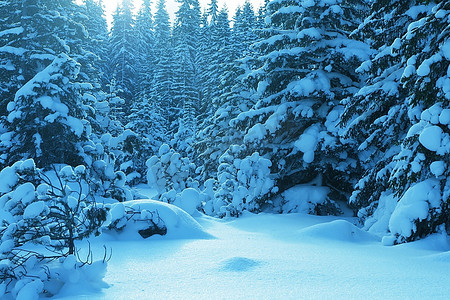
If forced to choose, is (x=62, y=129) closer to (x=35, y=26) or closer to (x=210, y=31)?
(x=35, y=26)

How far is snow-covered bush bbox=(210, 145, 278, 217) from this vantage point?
34.6 ft

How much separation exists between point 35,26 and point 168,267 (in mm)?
12197

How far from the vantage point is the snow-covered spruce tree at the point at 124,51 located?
46.4 m

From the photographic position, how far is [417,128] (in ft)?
19.6

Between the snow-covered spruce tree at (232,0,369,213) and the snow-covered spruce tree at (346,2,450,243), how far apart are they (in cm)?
247

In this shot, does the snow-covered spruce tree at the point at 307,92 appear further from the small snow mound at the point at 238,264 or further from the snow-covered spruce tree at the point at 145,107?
the snow-covered spruce tree at the point at 145,107

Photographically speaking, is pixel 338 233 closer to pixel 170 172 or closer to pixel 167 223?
pixel 167 223

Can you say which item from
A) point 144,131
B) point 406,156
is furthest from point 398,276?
point 144,131

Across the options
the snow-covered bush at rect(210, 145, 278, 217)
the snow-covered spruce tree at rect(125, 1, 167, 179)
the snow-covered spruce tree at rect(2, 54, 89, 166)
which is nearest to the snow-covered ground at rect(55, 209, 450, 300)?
the snow-covered bush at rect(210, 145, 278, 217)

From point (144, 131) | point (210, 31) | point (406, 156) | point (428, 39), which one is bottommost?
point (406, 156)

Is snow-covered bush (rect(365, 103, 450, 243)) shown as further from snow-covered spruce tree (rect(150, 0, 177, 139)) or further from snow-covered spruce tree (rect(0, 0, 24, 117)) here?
snow-covered spruce tree (rect(150, 0, 177, 139))

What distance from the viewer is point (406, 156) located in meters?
6.25

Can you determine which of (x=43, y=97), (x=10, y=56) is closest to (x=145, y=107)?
(x=10, y=56)

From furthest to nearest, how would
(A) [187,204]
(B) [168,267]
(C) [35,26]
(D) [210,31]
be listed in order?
1. (D) [210,31]
2. (C) [35,26]
3. (A) [187,204]
4. (B) [168,267]
